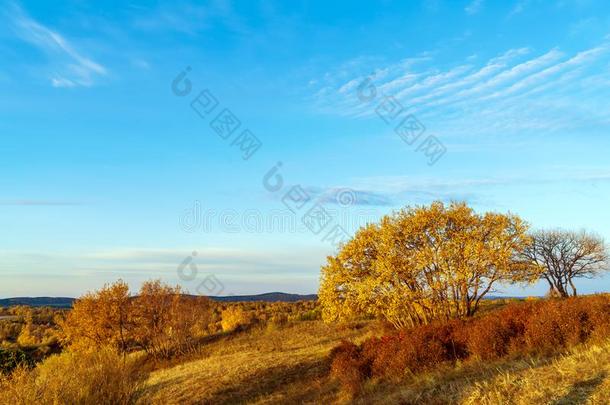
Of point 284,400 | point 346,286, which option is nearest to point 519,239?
point 346,286

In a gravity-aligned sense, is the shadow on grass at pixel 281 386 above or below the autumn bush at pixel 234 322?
below

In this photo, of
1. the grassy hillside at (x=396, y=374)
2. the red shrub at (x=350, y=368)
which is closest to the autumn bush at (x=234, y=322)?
the grassy hillside at (x=396, y=374)

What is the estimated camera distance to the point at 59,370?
9.58 m

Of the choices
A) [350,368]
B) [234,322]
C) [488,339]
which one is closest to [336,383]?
[350,368]

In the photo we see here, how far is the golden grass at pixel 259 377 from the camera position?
53.5ft

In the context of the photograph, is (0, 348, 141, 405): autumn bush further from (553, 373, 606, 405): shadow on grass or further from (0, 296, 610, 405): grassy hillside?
(553, 373, 606, 405): shadow on grass

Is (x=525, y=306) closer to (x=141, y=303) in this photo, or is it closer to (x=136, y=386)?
(x=136, y=386)

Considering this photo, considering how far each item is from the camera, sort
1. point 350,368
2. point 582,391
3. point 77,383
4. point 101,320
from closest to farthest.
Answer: point 582,391 → point 77,383 → point 350,368 → point 101,320

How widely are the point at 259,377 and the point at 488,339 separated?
9.29 m

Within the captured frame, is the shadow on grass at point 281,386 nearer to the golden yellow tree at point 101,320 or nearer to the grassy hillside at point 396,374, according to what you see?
the grassy hillside at point 396,374

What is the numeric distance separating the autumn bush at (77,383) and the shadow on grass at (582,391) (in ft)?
29.0

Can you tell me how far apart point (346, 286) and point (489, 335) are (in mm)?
9994

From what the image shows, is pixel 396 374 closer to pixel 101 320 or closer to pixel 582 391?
pixel 582 391

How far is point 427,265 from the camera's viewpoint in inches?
881
